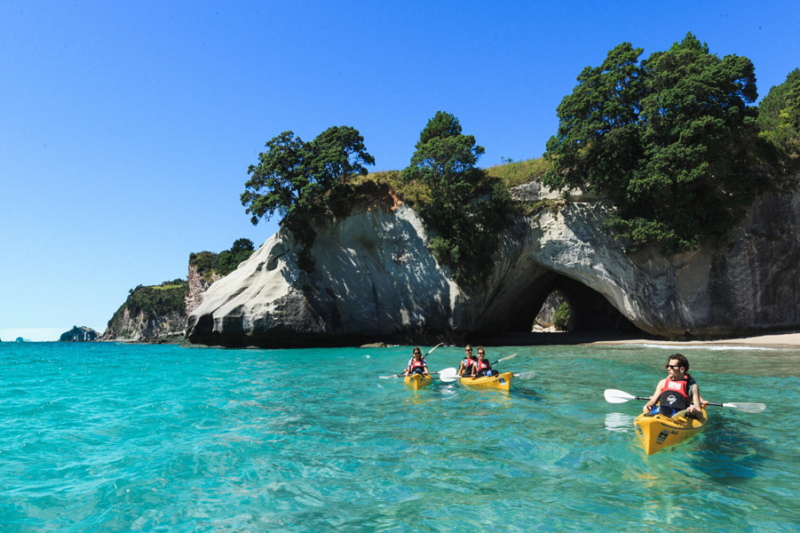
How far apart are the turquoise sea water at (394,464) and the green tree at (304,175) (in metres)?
22.1

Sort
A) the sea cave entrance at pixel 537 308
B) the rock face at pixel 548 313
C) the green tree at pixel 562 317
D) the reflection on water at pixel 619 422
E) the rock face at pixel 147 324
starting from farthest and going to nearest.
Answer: the rock face at pixel 147 324 → the rock face at pixel 548 313 → the green tree at pixel 562 317 → the sea cave entrance at pixel 537 308 → the reflection on water at pixel 619 422

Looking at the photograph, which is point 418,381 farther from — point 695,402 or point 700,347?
point 700,347

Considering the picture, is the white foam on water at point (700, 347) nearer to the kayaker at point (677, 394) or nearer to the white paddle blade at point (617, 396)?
the white paddle blade at point (617, 396)

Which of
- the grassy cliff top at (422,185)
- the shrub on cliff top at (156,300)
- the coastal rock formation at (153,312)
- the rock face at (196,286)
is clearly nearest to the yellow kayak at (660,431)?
the grassy cliff top at (422,185)

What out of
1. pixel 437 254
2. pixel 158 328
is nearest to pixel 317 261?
pixel 437 254

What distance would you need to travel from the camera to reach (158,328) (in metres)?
101

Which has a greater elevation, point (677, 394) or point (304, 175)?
point (304, 175)

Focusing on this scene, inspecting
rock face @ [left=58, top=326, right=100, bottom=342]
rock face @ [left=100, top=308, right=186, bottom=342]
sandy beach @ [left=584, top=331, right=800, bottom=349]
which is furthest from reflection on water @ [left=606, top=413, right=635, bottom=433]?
rock face @ [left=58, top=326, right=100, bottom=342]

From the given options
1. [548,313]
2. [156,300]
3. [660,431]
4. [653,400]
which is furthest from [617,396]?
[156,300]

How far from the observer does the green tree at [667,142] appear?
2398 centimetres

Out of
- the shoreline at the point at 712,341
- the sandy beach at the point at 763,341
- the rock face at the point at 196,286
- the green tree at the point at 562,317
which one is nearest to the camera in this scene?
the sandy beach at the point at 763,341

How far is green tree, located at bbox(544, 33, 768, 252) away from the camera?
24.0 meters

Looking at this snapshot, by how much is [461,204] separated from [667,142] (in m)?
12.9

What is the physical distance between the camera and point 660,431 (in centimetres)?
685
